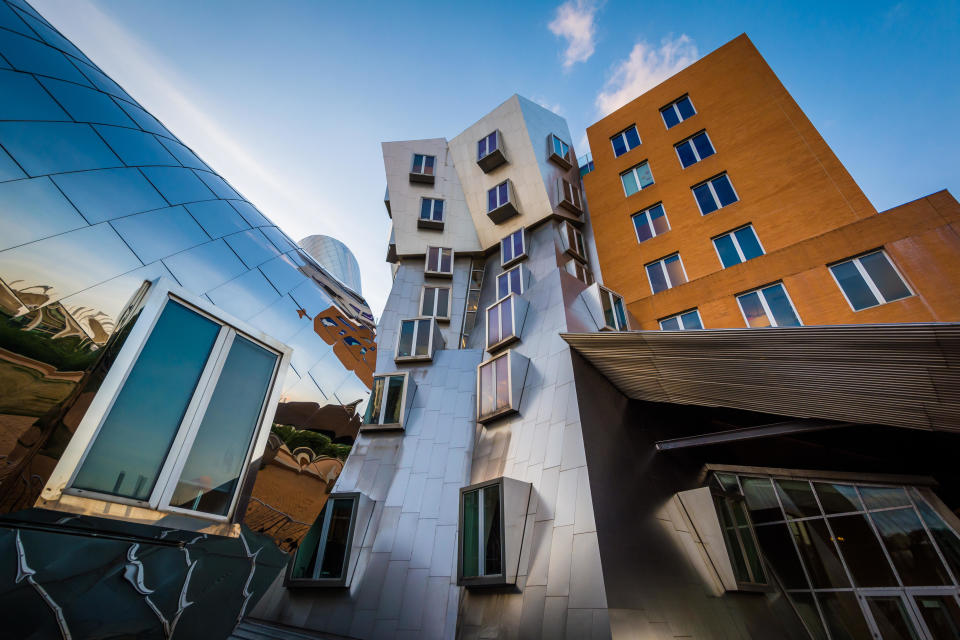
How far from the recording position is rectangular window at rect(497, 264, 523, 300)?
1913 cm

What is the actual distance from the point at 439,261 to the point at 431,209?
3679mm

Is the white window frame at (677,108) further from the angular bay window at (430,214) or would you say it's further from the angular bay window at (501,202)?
the angular bay window at (430,214)

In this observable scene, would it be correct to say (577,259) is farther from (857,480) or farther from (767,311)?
(857,480)

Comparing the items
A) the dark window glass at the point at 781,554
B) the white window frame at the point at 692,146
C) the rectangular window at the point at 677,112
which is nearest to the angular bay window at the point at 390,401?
the dark window glass at the point at 781,554

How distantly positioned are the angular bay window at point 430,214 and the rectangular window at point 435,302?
422 cm

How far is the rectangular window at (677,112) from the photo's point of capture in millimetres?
20328

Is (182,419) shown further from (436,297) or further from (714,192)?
(714,192)

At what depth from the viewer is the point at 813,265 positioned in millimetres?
13734

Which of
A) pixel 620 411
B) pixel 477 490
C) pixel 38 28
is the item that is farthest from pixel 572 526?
pixel 38 28

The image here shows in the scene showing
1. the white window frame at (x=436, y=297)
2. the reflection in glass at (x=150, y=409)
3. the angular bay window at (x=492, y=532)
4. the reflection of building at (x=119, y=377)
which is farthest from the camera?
the white window frame at (x=436, y=297)

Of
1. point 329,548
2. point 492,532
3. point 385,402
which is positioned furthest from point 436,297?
point 492,532

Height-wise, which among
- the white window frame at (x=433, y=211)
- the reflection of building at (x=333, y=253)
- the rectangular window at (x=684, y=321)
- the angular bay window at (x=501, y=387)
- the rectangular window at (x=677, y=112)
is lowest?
the angular bay window at (x=501, y=387)

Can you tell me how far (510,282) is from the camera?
64.2 feet

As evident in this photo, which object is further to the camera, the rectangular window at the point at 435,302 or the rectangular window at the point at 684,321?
the rectangular window at the point at 435,302
